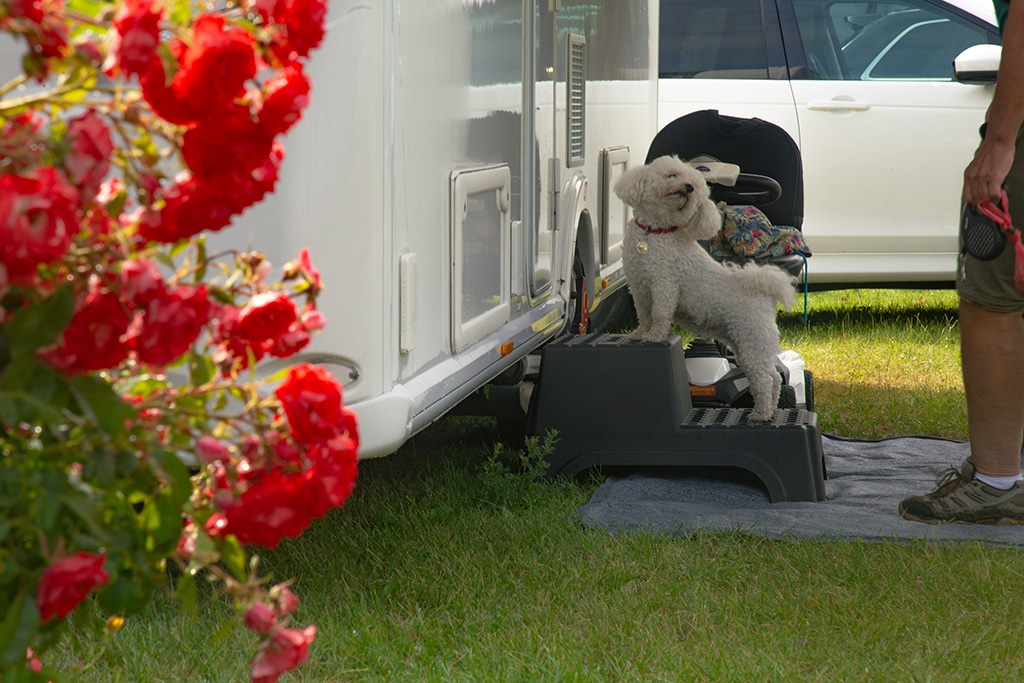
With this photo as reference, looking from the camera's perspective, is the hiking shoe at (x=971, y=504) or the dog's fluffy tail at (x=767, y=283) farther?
the dog's fluffy tail at (x=767, y=283)

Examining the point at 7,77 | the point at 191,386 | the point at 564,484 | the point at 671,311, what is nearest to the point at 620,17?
the point at 671,311

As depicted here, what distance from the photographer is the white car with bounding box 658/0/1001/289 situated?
22.1 feet

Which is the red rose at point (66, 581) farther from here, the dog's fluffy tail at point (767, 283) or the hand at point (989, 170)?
the dog's fluffy tail at point (767, 283)

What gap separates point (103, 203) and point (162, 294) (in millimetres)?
111

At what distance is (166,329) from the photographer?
103 centimetres

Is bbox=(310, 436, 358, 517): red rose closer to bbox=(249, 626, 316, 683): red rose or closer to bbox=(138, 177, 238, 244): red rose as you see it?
bbox=(249, 626, 316, 683): red rose

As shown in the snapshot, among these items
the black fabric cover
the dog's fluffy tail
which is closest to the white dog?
the dog's fluffy tail

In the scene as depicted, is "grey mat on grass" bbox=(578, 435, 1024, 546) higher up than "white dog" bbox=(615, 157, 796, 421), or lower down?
lower down

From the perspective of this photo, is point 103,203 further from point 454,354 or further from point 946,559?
point 946,559

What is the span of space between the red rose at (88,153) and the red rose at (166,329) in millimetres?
112

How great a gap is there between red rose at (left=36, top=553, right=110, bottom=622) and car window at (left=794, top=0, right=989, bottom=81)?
20.9 ft

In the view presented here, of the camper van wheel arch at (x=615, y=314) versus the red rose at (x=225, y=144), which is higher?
the red rose at (x=225, y=144)

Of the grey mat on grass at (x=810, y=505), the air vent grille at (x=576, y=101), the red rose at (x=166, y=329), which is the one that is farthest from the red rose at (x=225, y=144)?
the air vent grille at (x=576, y=101)

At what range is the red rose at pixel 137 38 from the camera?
95 centimetres
